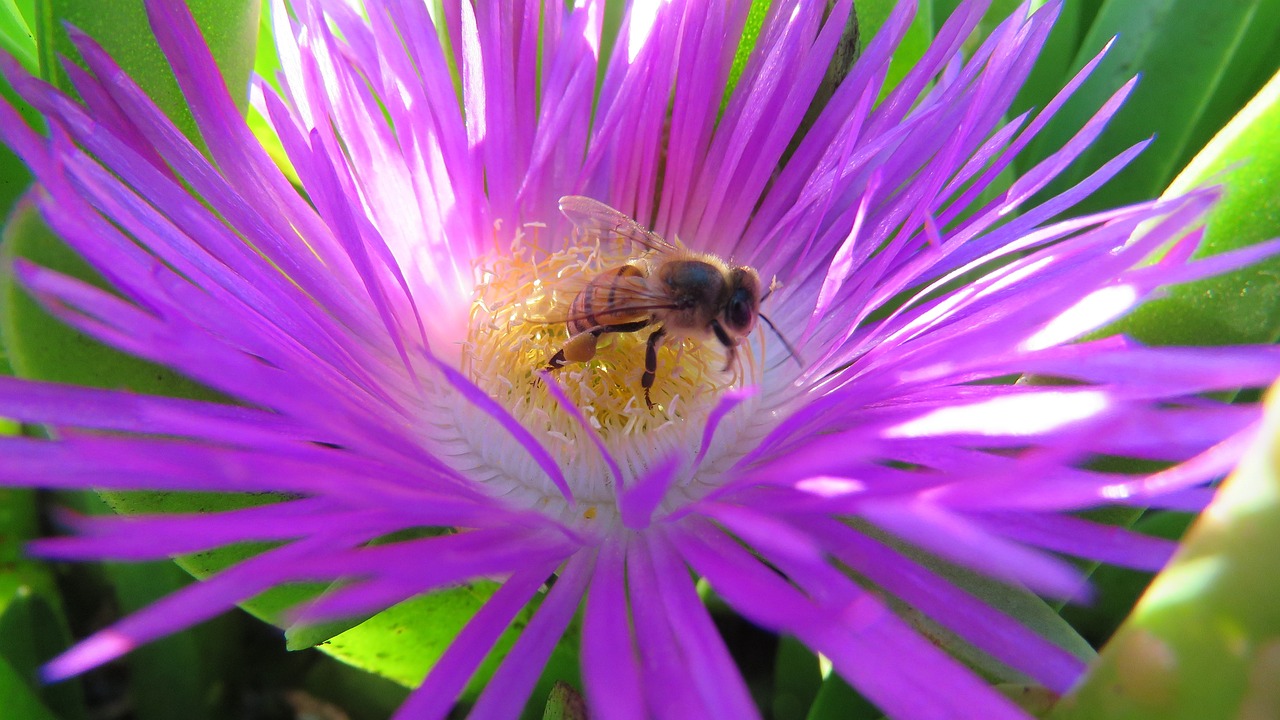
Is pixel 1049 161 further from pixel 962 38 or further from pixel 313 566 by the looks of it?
pixel 313 566

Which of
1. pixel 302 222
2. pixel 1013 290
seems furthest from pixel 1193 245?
pixel 302 222

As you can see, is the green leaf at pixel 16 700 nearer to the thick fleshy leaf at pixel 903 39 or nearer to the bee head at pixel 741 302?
the bee head at pixel 741 302

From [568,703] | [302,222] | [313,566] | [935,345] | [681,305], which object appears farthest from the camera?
[681,305]

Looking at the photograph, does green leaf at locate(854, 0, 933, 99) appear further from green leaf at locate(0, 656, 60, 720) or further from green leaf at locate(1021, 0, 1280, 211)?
green leaf at locate(0, 656, 60, 720)

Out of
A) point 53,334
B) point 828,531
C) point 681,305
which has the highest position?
point 53,334

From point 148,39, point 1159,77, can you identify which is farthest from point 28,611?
point 1159,77

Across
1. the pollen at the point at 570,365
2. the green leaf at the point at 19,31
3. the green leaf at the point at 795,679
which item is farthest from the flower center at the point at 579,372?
the green leaf at the point at 19,31
